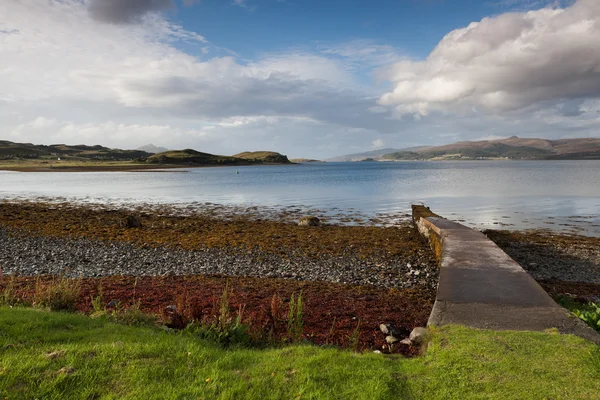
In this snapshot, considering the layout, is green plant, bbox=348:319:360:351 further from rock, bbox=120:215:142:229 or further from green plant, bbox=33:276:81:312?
rock, bbox=120:215:142:229

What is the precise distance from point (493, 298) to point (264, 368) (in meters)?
6.54

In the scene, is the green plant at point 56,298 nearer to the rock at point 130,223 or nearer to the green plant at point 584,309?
the green plant at point 584,309

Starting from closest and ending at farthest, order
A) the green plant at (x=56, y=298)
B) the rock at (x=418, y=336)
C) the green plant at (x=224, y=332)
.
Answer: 1. the green plant at (x=224, y=332)
2. the rock at (x=418, y=336)
3. the green plant at (x=56, y=298)

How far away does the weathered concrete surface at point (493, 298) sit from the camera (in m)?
7.68

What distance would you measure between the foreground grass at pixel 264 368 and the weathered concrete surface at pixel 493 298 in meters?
0.95

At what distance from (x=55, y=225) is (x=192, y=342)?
24.3 metres

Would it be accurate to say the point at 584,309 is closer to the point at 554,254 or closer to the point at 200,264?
the point at 554,254

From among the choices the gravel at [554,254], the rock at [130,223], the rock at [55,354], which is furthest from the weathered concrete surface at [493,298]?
the rock at [130,223]

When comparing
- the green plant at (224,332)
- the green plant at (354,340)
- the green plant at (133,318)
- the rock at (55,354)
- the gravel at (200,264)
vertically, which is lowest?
the gravel at (200,264)

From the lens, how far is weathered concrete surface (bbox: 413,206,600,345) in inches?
303

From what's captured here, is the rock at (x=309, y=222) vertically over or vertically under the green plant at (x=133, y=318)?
under

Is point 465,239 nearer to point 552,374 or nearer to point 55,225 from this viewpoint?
point 552,374

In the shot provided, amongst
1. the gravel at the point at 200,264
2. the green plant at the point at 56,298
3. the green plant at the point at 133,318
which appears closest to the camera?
the green plant at the point at 133,318

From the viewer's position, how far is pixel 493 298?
366 inches
